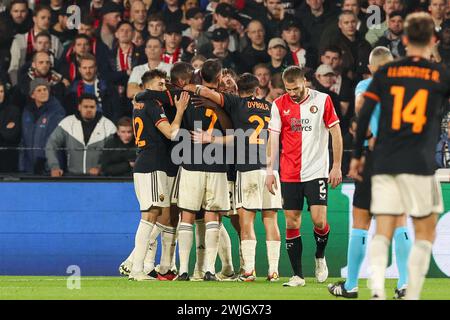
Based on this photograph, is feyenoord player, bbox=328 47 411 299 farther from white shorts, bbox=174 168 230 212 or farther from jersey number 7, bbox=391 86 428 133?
white shorts, bbox=174 168 230 212

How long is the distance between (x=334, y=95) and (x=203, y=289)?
5.46 metres

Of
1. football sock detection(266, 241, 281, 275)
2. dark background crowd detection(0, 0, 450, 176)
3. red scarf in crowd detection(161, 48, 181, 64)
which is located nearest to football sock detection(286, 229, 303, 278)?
football sock detection(266, 241, 281, 275)

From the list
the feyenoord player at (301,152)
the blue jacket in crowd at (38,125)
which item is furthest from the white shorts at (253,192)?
the blue jacket in crowd at (38,125)

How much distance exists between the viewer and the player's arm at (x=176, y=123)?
12.1 m

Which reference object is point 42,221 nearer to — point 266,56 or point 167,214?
point 167,214

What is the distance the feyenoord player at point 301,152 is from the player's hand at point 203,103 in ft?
2.55

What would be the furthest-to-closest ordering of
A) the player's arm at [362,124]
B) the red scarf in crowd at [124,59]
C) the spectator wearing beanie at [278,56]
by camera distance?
the red scarf in crowd at [124,59] → the spectator wearing beanie at [278,56] → the player's arm at [362,124]

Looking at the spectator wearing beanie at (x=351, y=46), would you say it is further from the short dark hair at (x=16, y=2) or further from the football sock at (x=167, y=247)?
the short dark hair at (x=16, y=2)

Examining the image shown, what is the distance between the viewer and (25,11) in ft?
56.3

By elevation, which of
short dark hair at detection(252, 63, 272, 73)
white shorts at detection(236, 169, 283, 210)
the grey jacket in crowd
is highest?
short dark hair at detection(252, 63, 272, 73)

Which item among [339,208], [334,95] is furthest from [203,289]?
[334,95]

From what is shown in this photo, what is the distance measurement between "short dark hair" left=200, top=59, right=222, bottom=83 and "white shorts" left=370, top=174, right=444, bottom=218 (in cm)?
431

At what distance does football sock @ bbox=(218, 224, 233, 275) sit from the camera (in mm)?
13047

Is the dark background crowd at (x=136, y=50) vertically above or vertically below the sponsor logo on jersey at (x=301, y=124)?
above
